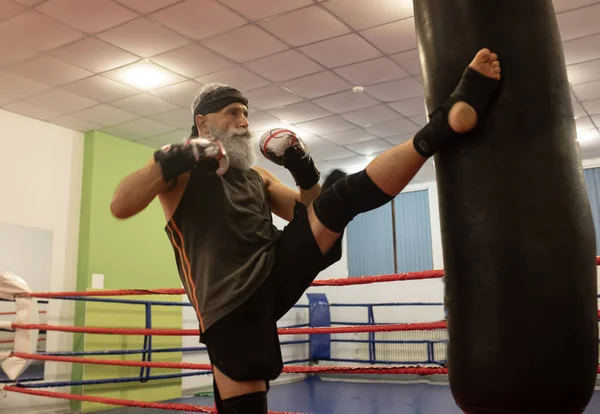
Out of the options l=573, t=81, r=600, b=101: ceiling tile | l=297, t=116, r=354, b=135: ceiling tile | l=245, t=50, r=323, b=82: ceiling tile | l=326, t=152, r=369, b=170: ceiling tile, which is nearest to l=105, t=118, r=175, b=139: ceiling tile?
l=297, t=116, r=354, b=135: ceiling tile

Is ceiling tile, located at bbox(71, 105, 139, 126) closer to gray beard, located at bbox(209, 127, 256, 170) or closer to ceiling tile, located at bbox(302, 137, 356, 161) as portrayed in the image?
ceiling tile, located at bbox(302, 137, 356, 161)

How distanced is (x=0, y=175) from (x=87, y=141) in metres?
0.96

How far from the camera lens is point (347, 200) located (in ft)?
4.31

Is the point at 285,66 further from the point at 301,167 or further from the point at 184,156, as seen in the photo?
the point at 184,156

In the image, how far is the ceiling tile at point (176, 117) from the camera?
5148 millimetres

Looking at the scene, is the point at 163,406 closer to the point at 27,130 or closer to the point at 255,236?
the point at 255,236

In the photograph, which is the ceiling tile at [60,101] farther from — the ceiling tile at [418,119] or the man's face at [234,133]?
the man's face at [234,133]

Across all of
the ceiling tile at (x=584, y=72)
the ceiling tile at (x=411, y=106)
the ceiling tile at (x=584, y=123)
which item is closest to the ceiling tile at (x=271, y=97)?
the ceiling tile at (x=411, y=106)

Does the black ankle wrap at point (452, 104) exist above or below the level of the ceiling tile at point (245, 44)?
below

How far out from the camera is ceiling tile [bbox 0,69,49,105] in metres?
4.36

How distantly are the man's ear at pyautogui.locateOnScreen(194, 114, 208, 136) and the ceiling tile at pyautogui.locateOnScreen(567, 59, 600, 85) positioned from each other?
3.69 metres

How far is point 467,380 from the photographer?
3.80 ft

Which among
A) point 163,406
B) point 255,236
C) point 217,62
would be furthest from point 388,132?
point 255,236

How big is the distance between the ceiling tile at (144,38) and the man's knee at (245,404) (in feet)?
9.34
